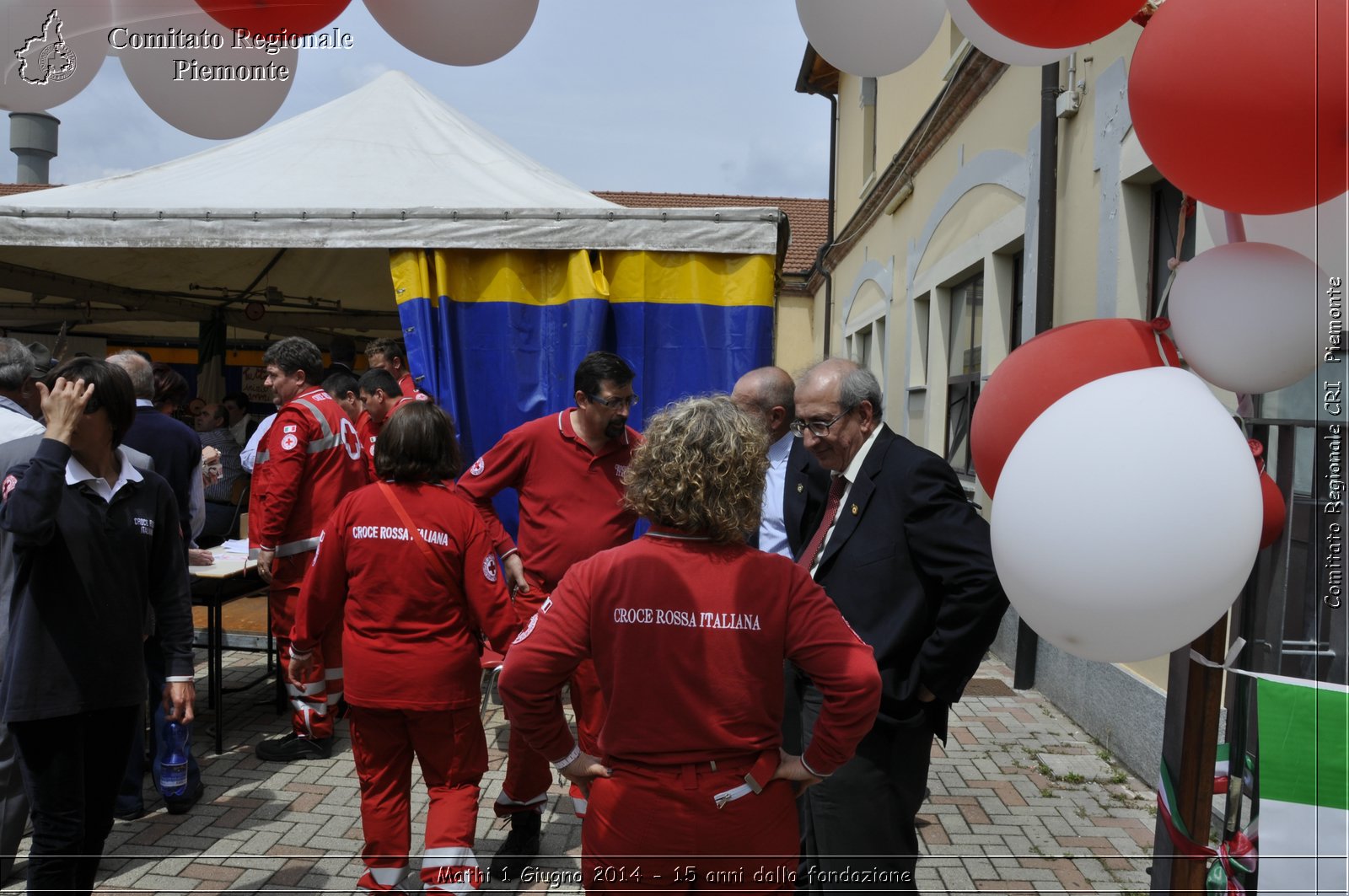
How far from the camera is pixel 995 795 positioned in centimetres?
422

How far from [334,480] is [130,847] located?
1.76 meters

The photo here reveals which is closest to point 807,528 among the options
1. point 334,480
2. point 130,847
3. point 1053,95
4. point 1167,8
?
point 1167,8

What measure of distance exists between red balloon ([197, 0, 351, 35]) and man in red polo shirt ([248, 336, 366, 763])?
2.56m

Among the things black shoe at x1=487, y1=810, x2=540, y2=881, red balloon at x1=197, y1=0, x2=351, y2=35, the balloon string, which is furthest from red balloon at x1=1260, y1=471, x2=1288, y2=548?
black shoe at x1=487, y1=810, x2=540, y2=881

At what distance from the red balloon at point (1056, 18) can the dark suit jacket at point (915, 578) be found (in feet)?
3.39

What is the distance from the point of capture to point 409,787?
2.95 m

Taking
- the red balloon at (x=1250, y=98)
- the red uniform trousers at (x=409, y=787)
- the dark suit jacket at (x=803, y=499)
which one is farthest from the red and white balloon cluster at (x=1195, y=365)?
the red uniform trousers at (x=409, y=787)

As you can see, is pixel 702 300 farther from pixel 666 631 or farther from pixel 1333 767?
pixel 1333 767

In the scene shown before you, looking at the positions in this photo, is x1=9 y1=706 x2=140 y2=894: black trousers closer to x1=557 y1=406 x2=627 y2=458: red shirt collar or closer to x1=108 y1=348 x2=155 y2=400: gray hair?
x1=557 y1=406 x2=627 y2=458: red shirt collar

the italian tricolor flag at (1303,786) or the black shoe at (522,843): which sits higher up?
the italian tricolor flag at (1303,786)

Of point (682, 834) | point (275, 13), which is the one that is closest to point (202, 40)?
point (275, 13)

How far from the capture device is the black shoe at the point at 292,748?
14.7ft

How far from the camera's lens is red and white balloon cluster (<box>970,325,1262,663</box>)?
1.40 meters

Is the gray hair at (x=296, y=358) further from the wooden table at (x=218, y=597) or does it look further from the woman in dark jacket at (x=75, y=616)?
the woman in dark jacket at (x=75, y=616)
